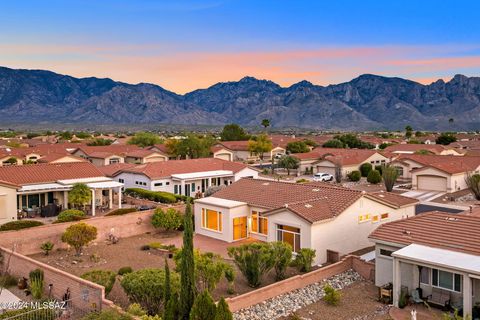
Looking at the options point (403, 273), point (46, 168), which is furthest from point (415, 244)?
point (46, 168)

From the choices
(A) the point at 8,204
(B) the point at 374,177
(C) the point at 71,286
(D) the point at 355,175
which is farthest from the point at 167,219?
(D) the point at 355,175

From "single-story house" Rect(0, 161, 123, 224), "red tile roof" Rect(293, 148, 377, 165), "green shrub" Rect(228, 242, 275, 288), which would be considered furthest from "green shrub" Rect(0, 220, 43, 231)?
"red tile roof" Rect(293, 148, 377, 165)

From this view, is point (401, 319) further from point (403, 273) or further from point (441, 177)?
point (441, 177)

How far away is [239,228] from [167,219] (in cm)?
510

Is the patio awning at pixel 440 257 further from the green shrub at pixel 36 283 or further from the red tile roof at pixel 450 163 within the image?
the red tile roof at pixel 450 163

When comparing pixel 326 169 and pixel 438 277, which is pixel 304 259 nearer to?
pixel 438 277

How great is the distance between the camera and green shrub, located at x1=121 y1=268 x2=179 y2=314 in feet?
59.3

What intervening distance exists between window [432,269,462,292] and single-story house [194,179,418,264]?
6.65 meters

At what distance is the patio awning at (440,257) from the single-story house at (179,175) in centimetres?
2892

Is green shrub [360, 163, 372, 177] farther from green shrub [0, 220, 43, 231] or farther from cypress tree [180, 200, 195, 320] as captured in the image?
cypress tree [180, 200, 195, 320]

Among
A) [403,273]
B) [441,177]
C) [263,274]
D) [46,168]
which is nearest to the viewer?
[403,273]

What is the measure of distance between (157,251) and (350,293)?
11.6 m

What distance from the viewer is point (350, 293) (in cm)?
2130

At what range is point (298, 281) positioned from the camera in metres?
21.3
